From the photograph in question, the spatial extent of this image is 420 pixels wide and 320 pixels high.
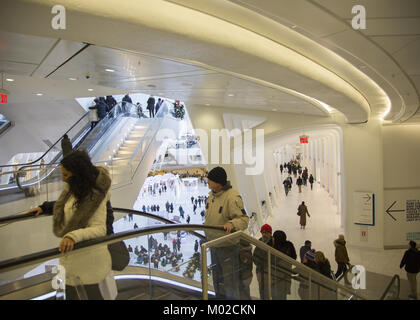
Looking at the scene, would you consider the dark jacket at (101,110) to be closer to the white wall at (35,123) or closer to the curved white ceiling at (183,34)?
the white wall at (35,123)

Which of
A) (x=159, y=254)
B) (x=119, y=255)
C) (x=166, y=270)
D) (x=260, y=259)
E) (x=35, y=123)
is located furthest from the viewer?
(x=35, y=123)

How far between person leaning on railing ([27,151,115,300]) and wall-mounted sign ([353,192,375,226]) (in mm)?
10015

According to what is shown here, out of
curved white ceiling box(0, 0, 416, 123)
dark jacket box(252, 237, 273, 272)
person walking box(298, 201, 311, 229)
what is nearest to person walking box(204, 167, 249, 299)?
dark jacket box(252, 237, 273, 272)

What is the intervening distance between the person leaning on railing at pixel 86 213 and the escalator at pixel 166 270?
4cm

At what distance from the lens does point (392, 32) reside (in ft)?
8.30

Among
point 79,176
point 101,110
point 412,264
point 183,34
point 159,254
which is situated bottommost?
point 412,264

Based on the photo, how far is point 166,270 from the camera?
3.08 m

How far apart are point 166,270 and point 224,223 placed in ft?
2.61

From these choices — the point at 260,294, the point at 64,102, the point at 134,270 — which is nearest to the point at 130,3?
the point at 134,270

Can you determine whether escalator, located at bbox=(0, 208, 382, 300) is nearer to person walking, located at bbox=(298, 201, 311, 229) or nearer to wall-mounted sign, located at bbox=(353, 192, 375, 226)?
wall-mounted sign, located at bbox=(353, 192, 375, 226)

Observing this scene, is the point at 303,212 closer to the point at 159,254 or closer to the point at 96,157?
the point at 96,157

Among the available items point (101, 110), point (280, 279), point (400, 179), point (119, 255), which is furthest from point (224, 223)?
point (101, 110)
